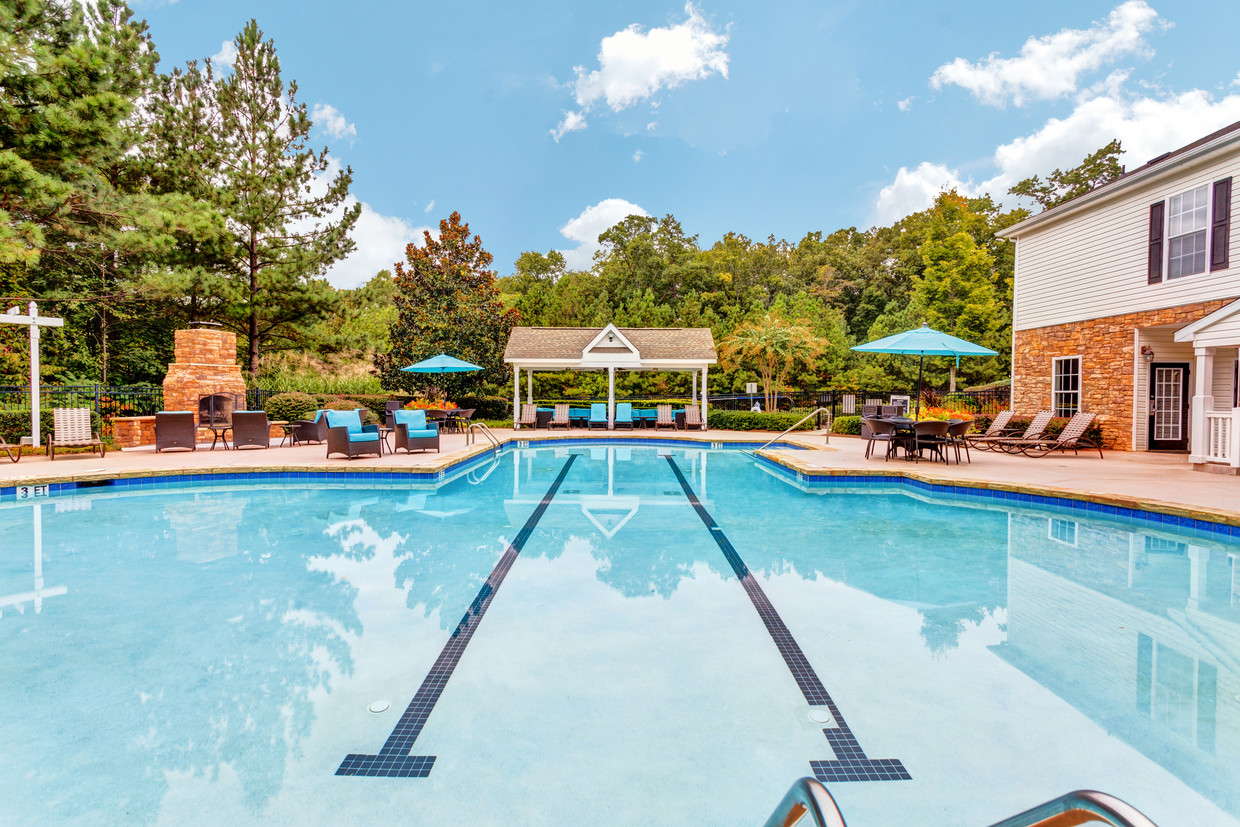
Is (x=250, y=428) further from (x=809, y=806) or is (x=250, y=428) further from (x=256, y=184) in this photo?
(x=809, y=806)

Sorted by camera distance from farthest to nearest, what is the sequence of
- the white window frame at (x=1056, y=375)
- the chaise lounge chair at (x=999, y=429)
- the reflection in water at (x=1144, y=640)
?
1. the chaise lounge chair at (x=999, y=429)
2. the white window frame at (x=1056, y=375)
3. the reflection in water at (x=1144, y=640)

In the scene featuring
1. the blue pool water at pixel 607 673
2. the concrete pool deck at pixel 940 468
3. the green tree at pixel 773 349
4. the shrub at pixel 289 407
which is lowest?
the blue pool water at pixel 607 673

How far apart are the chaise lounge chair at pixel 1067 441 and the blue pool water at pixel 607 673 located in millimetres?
5813

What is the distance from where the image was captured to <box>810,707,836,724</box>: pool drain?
9.01 feet

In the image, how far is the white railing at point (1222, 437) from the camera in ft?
29.1

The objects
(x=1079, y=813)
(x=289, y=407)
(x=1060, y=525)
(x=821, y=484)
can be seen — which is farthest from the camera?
(x=289, y=407)

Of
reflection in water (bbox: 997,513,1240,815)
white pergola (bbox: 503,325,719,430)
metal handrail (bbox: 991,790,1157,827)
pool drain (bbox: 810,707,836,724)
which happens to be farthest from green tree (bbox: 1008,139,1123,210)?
metal handrail (bbox: 991,790,1157,827)

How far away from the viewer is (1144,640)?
11.8ft

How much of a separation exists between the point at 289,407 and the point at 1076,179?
34.1 meters

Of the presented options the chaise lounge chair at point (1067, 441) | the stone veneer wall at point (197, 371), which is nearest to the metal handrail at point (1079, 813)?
the chaise lounge chair at point (1067, 441)

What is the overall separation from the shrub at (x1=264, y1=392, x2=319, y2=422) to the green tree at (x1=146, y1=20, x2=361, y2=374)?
3.33 m

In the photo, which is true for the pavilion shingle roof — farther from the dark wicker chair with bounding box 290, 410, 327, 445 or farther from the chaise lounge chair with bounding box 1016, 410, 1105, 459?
the chaise lounge chair with bounding box 1016, 410, 1105, 459

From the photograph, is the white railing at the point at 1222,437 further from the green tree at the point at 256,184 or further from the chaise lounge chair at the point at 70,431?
the green tree at the point at 256,184

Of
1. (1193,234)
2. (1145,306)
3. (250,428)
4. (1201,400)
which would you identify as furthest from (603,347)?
(1201,400)
